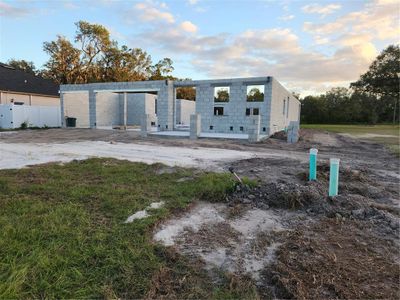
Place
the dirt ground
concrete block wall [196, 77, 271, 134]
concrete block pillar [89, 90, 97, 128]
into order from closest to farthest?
the dirt ground, concrete block wall [196, 77, 271, 134], concrete block pillar [89, 90, 97, 128]

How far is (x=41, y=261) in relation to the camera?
8.34 ft

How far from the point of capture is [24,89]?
1016 inches

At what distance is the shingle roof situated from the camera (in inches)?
968

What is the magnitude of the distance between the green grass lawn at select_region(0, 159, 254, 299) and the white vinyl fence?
1862 centimetres

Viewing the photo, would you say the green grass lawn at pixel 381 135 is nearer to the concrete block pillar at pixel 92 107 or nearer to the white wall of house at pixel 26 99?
the concrete block pillar at pixel 92 107

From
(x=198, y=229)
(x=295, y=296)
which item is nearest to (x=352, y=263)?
(x=295, y=296)

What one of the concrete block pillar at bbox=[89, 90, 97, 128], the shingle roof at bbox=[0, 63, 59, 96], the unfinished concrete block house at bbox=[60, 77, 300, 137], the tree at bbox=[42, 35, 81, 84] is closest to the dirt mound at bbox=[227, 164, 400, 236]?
the unfinished concrete block house at bbox=[60, 77, 300, 137]

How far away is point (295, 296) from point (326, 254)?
2.89 ft

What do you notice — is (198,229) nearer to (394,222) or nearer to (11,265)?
(11,265)

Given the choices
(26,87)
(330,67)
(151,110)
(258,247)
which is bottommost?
(258,247)

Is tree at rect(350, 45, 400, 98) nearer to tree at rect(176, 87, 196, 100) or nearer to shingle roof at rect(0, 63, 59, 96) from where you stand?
tree at rect(176, 87, 196, 100)

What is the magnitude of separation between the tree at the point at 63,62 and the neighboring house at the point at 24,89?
243 inches

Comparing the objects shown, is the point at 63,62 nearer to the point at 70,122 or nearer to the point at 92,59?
the point at 92,59

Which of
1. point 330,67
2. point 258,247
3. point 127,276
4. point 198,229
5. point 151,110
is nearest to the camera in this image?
point 127,276
